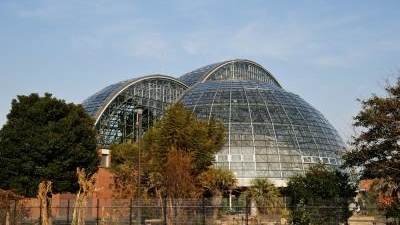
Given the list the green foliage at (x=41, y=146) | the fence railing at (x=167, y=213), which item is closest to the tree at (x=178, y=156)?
the fence railing at (x=167, y=213)

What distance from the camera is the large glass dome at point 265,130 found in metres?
65.8

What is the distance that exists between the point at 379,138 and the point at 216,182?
17924mm

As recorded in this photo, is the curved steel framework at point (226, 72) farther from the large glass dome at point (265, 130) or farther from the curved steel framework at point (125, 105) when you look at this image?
the large glass dome at point (265, 130)

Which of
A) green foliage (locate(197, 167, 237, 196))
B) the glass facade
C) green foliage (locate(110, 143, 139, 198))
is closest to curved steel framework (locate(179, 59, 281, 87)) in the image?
the glass facade

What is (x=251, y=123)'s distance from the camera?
69312 millimetres

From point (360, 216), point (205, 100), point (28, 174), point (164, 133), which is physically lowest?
point (360, 216)

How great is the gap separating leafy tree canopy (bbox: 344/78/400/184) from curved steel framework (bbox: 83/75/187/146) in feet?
197

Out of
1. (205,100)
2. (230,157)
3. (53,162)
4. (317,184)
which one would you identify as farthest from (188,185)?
(205,100)

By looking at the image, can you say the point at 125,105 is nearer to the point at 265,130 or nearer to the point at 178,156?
the point at 265,130

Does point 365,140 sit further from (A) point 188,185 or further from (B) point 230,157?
(B) point 230,157

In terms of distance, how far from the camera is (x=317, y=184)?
4531 centimetres

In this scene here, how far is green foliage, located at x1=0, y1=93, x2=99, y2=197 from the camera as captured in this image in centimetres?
3803

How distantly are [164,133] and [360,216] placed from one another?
54.2ft

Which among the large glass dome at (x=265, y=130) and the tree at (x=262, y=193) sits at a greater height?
the large glass dome at (x=265, y=130)
